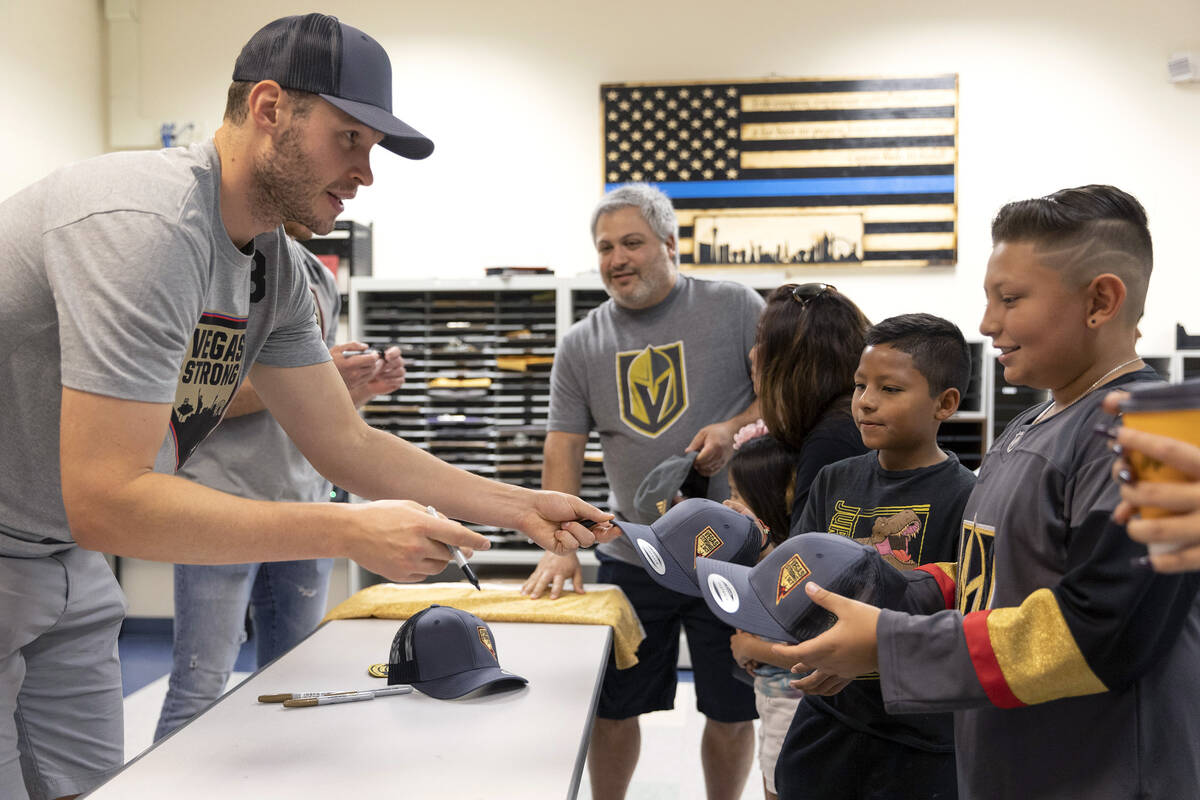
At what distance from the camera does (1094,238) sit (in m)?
1.21

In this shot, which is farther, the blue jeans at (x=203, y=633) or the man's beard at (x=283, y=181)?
the blue jeans at (x=203, y=633)

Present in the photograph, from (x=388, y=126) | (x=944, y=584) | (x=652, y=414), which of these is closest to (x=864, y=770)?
(x=944, y=584)

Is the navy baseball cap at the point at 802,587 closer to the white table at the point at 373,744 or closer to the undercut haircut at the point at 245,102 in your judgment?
the white table at the point at 373,744

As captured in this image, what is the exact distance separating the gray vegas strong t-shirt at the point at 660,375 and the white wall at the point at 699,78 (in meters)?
2.75

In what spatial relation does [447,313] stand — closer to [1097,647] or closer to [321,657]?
[321,657]

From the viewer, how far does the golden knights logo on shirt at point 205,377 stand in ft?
5.17

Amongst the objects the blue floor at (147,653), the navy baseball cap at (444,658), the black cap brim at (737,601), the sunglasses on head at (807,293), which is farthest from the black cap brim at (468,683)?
the blue floor at (147,653)

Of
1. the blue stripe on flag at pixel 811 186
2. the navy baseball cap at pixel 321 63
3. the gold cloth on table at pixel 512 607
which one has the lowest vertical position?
the gold cloth on table at pixel 512 607

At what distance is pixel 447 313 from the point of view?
5008 mm

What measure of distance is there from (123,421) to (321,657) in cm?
69

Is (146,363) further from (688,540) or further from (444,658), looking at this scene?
(688,540)

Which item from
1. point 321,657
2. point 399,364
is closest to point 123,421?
point 321,657

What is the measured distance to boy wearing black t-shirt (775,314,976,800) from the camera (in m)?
1.67

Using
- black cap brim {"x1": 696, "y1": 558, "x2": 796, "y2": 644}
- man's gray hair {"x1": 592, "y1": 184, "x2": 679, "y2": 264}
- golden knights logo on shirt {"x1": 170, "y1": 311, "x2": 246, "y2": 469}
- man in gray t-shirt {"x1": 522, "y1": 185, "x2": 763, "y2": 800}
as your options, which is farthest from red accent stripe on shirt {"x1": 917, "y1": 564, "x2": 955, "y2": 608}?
man's gray hair {"x1": 592, "y1": 184, "x2": 679, "y2": 264}
